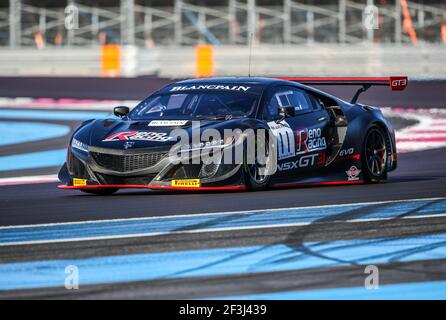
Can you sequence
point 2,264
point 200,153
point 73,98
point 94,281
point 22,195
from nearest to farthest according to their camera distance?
point 94,281 < point 2,264 < point 200,153 < point 22,195 < point 73,98

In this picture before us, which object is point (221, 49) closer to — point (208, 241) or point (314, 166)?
point (314, 166)

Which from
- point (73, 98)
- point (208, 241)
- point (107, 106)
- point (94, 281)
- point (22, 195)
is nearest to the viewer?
point (94, 281)

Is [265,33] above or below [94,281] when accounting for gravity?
above

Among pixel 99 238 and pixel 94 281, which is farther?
pixel 99 238

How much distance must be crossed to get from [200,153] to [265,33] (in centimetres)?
3151

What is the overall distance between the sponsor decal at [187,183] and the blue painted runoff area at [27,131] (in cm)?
887

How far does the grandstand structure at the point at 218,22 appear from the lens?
1555 inches

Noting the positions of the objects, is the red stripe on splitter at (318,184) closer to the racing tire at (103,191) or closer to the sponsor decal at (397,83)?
the sponsor decal at (397,83)

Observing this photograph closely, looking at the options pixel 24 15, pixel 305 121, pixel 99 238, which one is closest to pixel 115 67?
pixel 24 15

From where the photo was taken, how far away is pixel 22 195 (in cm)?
1103

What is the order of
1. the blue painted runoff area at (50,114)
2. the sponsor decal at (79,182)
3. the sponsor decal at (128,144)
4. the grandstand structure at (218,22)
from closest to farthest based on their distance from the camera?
the sponsor decal at (128,144) → the sponsor decal at (79,182) → the blue painted runoff area at (50,114) → the grandstand structure at (218,22)
